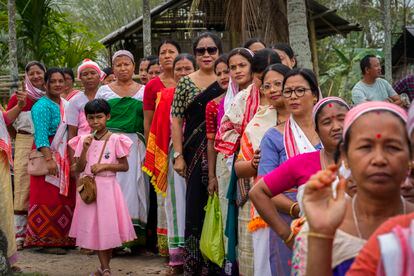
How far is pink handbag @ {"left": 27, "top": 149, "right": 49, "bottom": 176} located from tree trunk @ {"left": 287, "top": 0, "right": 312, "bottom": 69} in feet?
11.9

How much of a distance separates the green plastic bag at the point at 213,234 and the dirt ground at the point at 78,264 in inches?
40.7

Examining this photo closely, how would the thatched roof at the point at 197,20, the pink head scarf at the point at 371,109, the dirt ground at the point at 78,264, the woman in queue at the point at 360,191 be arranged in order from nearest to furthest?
the woman in queue at the point at 360,191
the pink head scarf at the point at 371,109
the dirt ground at the point at 78,264
the thatched roof at the point at 197,20

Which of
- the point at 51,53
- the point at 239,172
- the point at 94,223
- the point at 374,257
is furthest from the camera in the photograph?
the point at 51,53

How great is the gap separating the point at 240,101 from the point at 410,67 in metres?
15.9

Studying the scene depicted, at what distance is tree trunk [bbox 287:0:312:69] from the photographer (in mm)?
9805


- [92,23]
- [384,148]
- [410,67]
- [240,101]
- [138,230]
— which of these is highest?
[92,23]

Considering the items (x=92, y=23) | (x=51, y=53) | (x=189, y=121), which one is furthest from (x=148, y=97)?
(x=92, y=23)

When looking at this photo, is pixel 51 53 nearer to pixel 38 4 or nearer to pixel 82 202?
pixel 38 4

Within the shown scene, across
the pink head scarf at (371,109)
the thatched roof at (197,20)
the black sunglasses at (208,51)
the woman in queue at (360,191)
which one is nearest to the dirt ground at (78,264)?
the black sunglasses at (208,51)

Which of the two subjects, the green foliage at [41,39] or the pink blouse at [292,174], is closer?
the pink blouse at [292,174]

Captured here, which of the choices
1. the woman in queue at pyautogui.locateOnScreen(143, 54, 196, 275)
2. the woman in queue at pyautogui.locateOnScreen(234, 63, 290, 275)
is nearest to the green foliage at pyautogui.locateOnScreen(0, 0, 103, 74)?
the woman in queue at pyautogui.locateOnScreen(143, 54, 196, 275)

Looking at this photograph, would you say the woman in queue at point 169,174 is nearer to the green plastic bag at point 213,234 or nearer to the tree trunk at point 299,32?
the green plastic bag at point 213,234

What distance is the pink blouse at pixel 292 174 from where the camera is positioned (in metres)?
3.70

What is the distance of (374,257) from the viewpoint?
2109 mm
